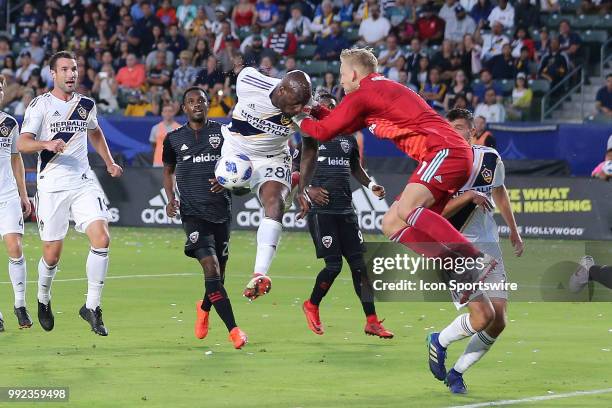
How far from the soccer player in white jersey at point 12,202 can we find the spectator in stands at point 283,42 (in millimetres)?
16066

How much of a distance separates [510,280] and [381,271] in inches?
117

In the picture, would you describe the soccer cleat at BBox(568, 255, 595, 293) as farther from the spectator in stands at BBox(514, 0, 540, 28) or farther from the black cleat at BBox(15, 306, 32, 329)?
the spectator in stands at BBox(514, 0, 540, 28)

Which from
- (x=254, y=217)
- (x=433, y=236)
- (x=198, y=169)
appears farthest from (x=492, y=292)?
(x=254, y=217)

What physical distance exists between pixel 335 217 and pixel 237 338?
2223 mm

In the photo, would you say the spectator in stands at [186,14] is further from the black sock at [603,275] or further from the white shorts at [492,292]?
the white shorts at [492,292]

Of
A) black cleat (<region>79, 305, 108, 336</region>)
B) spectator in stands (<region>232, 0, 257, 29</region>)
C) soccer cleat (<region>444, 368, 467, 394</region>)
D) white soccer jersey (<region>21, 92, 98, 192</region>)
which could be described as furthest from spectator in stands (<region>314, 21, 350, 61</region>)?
soccer cleat (<region>444, 368, 467, 394</region>)

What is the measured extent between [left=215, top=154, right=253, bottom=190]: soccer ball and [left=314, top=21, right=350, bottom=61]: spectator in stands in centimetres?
1730

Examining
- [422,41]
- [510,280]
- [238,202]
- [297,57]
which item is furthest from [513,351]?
[297,57]

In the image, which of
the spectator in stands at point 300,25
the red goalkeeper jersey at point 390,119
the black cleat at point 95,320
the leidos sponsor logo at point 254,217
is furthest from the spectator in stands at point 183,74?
the red goalkeeper jersey at point 390,119

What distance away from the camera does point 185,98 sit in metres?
11.9

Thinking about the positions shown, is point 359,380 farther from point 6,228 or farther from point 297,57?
point 297,57

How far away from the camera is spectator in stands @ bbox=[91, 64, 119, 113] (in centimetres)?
2912

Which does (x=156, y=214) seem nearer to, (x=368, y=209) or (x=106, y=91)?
(x=368, y=209)

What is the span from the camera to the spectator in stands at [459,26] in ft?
86.5
